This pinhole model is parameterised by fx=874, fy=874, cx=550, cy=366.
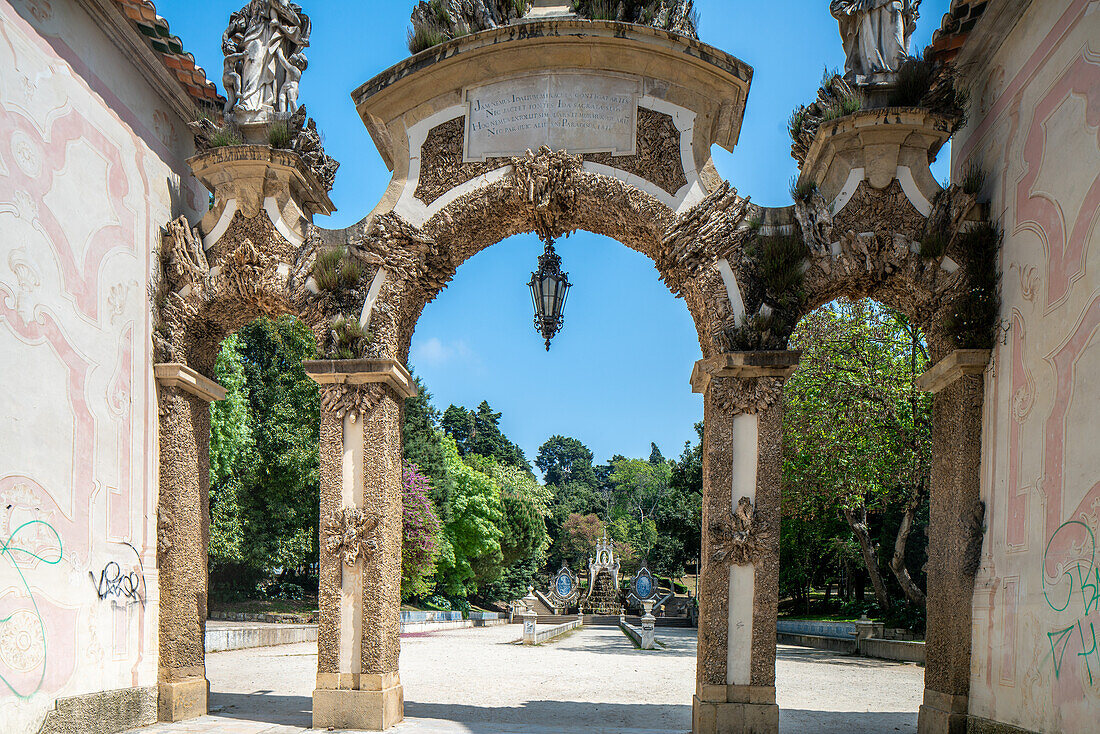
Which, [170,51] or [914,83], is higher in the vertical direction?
[170,51]

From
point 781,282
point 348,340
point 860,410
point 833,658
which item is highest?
point 781,282

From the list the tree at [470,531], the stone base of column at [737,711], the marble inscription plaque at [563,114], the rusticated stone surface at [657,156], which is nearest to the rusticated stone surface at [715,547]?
the stone base of column at [737,711]

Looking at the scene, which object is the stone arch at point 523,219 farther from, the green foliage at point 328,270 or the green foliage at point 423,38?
the green foliage at point 423,38

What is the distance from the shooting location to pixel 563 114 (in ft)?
28.5

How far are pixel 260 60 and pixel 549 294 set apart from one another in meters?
4.02

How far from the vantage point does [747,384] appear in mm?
8031

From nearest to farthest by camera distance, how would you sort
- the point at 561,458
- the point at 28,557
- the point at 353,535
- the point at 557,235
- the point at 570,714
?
the point at 28,557 < the point at 353,535 < the point at 557,235 < the point at 570,714 < the point at 561,458

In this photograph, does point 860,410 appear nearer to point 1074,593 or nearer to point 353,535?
point 1074,593

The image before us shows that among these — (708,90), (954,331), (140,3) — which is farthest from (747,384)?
(140,3)

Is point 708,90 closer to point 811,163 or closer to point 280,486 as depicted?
point 811,163

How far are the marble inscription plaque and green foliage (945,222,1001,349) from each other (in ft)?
10.7

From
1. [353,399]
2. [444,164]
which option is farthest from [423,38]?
[353,399]

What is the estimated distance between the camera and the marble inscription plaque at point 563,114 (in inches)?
340

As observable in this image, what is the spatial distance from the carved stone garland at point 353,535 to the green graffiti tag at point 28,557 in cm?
225
